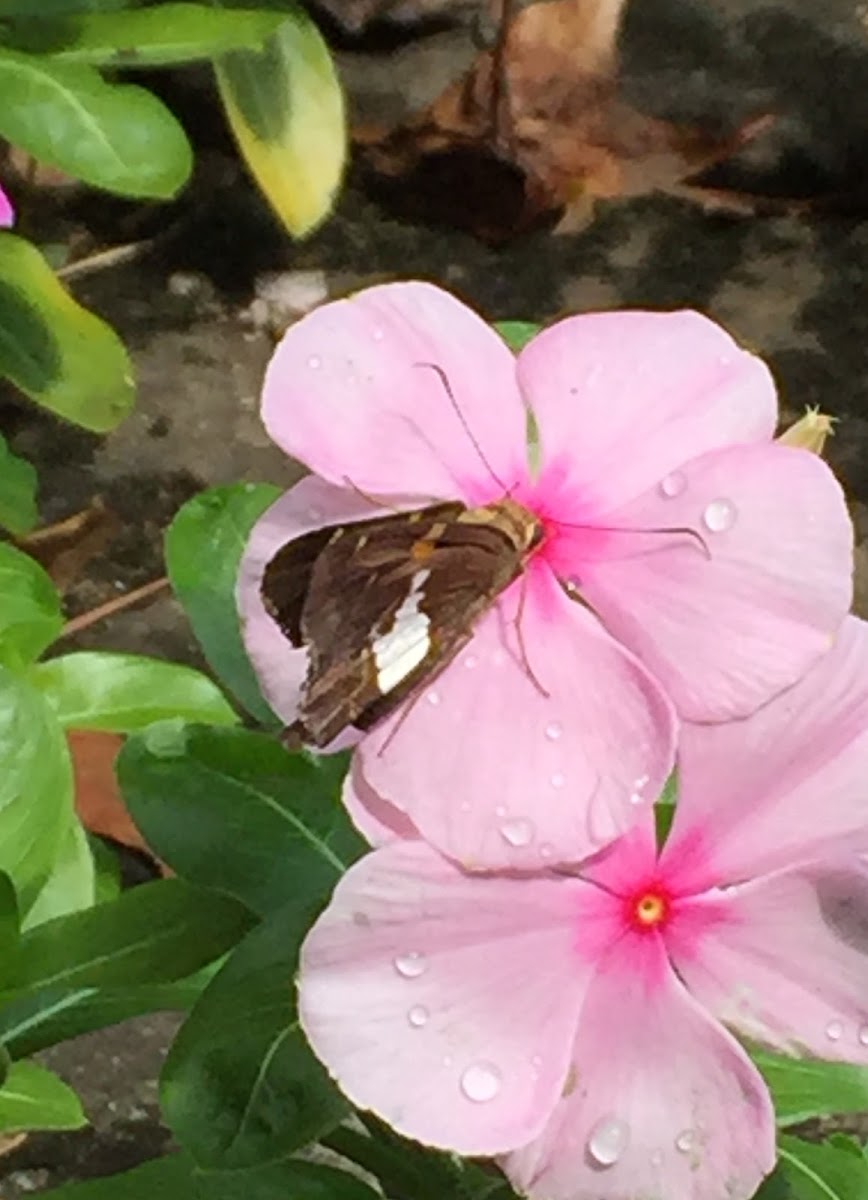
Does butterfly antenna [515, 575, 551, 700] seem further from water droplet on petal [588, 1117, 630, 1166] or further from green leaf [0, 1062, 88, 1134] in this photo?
green leaf [0, 1062, 88, 1134]

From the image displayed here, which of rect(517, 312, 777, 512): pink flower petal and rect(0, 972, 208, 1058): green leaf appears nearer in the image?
rect(517, 312, 777, 512): pink flower petal

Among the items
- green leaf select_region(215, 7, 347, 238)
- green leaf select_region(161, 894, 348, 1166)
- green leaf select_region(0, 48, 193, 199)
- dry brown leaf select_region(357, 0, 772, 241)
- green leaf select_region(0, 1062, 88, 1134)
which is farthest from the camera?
dry brown leaf select_region(357, 0, 772, 241)

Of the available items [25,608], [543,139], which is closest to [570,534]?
[25,608]

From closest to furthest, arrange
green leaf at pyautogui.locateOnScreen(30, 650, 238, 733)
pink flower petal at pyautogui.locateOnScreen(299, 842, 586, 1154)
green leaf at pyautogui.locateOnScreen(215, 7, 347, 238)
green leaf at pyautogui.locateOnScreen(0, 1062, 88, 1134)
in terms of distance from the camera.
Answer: pink flower petal at pyautogui.locateOnScreen(299, 842, 586, 1154) < green leaf at pyautogui.locateOnScreen(0, 1062, 88, 1134) < green leaf at pyautogui.locateOnScreen(30, 650, 238, 733) < green leaf at pyautogui.locateOnScreen(215, 7, 347, 238)

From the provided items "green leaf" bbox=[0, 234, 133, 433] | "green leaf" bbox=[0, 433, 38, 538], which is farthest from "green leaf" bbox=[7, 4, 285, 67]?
"green leaf" bbox=[0, 433, 38, 538]

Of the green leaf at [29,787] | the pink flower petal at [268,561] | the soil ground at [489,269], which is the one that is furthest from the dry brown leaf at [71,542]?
the pink flower petal at [268,561]

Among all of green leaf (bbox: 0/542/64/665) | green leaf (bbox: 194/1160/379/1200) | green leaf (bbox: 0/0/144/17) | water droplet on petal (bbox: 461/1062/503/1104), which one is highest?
water droplet on petal (bbox: 461/1062/503/1104)

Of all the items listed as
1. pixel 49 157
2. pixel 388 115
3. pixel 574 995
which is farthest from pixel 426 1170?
pixel 388 115

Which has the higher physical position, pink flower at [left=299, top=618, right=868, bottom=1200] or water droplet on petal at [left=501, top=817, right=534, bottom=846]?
water droplet on petal at [left=501, top=817, right=534, bottom=846]
